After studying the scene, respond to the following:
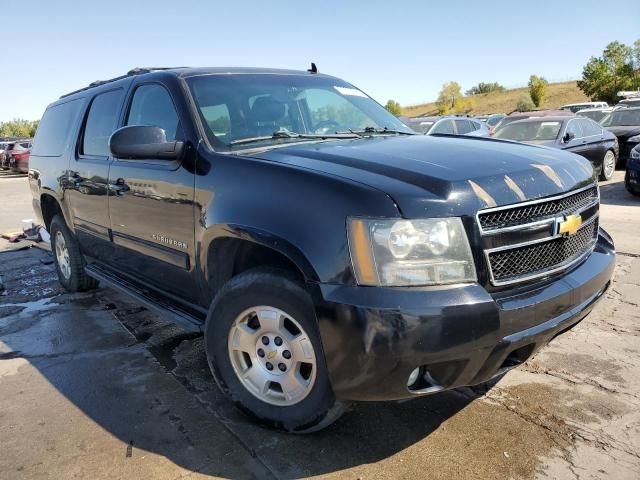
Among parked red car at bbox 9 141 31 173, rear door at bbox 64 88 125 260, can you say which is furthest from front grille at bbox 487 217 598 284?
parked red car at bbox 9 141 31 173

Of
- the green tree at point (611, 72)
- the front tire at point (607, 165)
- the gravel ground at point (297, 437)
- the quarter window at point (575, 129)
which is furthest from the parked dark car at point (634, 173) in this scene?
the green tree at point (611, 72)

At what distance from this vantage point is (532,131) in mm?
11453

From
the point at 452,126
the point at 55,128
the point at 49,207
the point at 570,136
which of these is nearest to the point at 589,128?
the point at 570,136

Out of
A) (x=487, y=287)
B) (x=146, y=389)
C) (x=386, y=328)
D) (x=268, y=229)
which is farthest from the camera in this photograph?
(x=146, y=389)

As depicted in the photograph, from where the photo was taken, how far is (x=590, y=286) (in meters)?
2.66

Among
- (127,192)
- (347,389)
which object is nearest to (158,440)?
(347,389)

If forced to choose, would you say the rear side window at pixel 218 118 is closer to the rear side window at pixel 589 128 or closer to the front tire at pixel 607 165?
the rear side window at pixel 589 128

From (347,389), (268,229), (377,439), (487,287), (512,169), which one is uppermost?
(512,169)

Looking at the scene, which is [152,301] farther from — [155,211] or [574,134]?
[574,134]

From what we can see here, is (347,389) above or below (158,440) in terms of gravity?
above

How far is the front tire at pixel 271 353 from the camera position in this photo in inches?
94.9

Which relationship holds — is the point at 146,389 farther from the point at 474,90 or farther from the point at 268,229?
the point at 474,90

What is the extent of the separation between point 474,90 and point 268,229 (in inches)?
4525

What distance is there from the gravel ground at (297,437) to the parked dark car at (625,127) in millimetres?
11800
